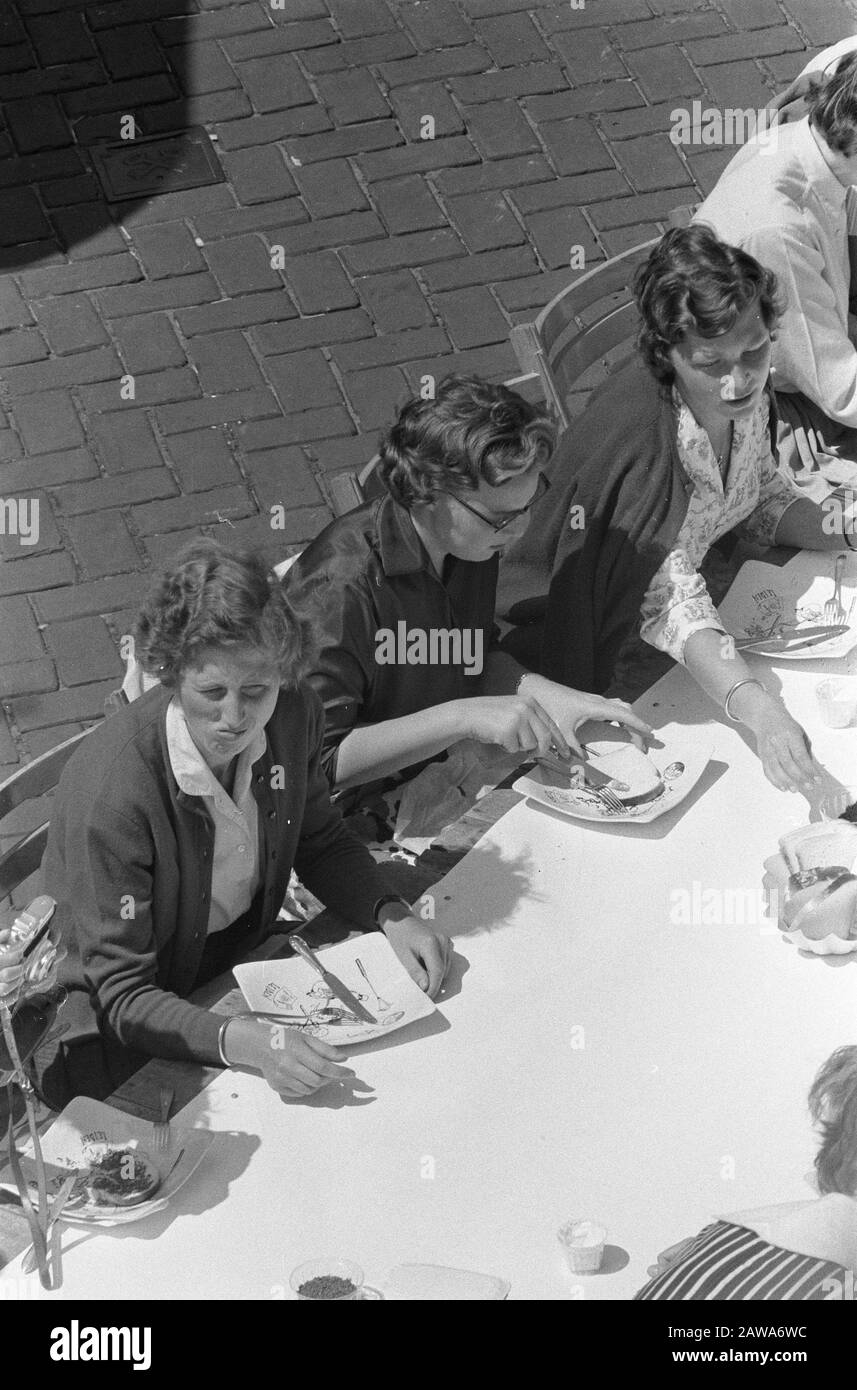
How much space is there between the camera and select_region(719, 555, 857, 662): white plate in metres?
3.25

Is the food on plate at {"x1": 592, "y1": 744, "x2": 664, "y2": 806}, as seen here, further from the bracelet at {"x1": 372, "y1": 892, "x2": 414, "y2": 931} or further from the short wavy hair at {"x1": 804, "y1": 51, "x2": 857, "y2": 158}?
the short wavy hair at {"x1": 804, "y1": 51, "x2": 857, "y2": 158}

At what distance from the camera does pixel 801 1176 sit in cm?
229

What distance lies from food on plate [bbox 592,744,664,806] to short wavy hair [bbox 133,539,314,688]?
0.64 metres

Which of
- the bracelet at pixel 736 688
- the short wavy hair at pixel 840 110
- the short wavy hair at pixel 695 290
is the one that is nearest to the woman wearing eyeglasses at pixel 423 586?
the bracelet at pixel 736 688

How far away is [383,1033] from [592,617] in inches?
46.6

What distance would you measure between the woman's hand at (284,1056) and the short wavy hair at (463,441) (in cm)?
106

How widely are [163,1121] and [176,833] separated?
17.3 inches

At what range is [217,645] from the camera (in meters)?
2.49

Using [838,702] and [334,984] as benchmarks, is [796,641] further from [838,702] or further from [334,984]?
[334,984]

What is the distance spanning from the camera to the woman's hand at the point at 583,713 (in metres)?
3.01

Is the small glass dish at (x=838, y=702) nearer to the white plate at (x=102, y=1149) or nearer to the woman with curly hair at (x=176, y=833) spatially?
the woman with curly hair at (x=176, y=833)

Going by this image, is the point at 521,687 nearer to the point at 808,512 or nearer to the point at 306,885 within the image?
the point at 306,885

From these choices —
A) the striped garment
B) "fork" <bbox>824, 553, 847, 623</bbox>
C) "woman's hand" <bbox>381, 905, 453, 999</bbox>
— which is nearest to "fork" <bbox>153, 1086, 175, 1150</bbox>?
"woman's hand" <bbox>381, 905, 453, 999</bbox>

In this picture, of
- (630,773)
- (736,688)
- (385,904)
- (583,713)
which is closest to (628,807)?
(630,773)
